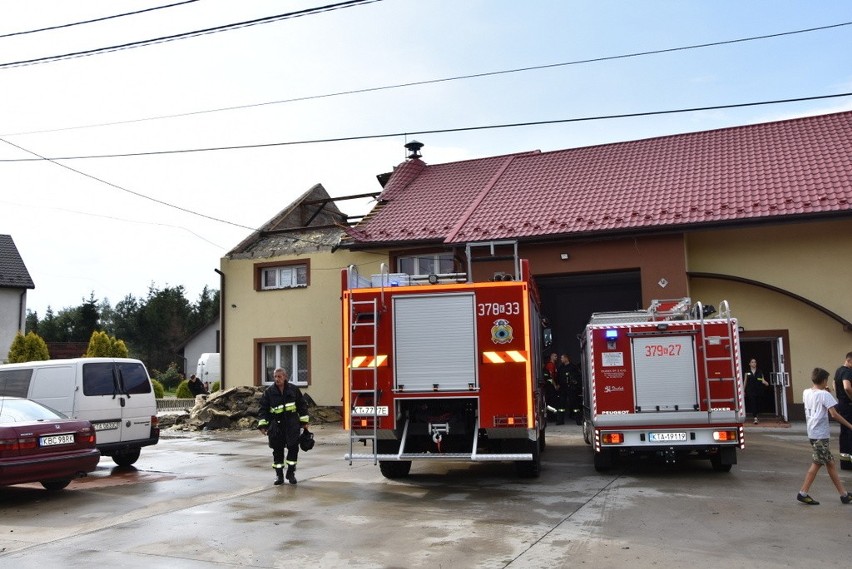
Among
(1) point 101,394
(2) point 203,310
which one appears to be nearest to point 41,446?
(1) point 101,394

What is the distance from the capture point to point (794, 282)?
688 inches

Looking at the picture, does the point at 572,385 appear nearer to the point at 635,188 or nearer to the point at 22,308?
the point at 635,188

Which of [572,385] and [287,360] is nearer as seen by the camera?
[572,385]

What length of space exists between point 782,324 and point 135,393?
14562 mm

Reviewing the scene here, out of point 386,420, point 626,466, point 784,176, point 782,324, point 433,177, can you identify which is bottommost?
point 626,466

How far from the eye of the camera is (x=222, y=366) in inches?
934

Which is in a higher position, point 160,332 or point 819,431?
point 160,332

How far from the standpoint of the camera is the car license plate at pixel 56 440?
9.59 meters

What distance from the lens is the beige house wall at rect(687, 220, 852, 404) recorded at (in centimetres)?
1717

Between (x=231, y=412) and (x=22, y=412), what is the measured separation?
10.4 m

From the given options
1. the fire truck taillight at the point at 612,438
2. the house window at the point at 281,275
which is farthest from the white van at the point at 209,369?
the fire truck taillight at the point at 612,438

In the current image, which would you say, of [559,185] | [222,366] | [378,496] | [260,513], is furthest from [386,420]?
[222,366]

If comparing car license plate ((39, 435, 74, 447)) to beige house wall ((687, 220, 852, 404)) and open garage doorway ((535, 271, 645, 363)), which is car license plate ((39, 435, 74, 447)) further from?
open garage doorway ((535, 271, 645, 363))

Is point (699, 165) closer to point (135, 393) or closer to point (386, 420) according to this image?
point (386, 420)
